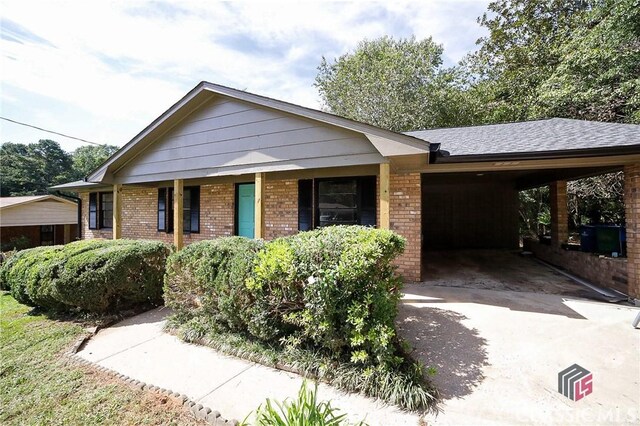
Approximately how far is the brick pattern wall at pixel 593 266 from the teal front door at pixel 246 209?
8.27 meters

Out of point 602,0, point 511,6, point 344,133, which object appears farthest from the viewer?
point 511,6

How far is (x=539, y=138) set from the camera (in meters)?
5.57

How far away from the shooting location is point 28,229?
16984 millimetres

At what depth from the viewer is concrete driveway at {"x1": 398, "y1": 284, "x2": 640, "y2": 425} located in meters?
2.36

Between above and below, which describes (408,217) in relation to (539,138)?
below

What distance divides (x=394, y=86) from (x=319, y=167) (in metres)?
14.0

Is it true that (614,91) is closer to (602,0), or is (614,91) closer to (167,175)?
(602,0)

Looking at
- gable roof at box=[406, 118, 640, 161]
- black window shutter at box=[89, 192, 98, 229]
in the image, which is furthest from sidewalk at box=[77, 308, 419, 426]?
black window shutter at box=[89, 192, 98, 229]

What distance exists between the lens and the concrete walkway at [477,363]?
7.84ft

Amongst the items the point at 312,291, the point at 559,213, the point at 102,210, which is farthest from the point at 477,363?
the point at 102,210

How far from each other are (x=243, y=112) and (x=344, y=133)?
268 centimetres

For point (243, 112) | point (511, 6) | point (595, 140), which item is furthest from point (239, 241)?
point (511, 6)

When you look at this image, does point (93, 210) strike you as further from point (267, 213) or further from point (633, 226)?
point (633, 226)

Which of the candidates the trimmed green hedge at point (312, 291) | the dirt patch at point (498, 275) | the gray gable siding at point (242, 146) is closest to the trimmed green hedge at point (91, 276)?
the trimmed green hedge at point (312, 291)
